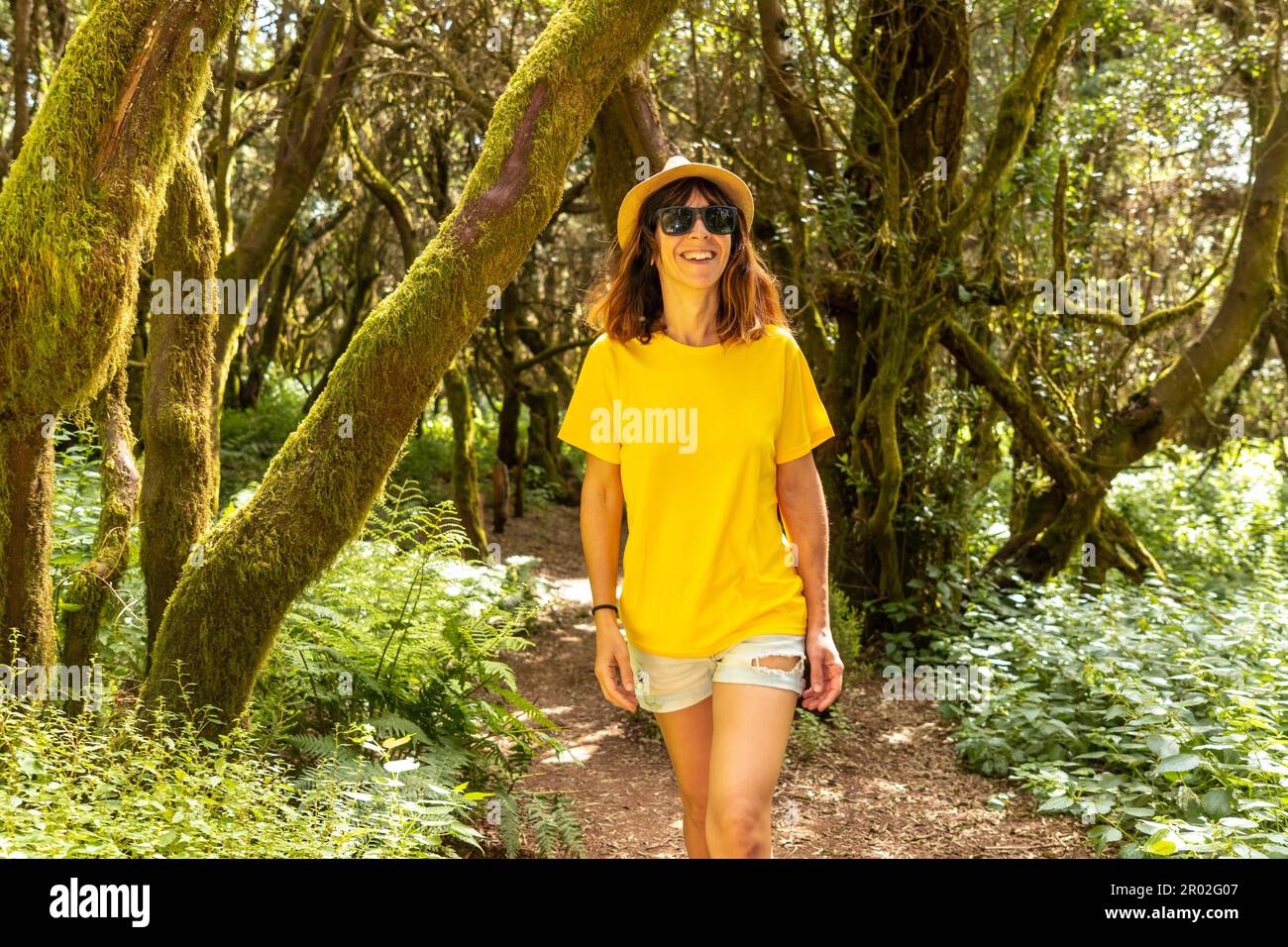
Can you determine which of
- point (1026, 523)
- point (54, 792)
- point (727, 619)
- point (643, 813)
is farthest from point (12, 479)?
point (1026, 523)

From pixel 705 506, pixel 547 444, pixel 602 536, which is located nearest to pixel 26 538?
pixel 602 536

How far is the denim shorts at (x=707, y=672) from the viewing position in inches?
132

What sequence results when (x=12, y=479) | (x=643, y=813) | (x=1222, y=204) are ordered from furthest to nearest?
1. (x=1222, y=204)
2. (x=643, y=813)
3. (x=12, y=479)

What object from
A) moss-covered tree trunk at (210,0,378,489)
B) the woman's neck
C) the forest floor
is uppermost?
moss-covered tree trunk at (210,0,378,489)

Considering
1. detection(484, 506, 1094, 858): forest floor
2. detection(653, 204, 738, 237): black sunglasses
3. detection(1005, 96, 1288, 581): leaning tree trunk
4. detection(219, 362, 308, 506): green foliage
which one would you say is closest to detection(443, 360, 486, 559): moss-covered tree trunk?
detection(219, 362, 308, 506): green foliage

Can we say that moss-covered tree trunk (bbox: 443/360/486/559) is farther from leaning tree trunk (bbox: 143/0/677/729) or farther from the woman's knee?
the woman's knee

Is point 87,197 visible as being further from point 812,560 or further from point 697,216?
point 812,560

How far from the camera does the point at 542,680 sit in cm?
952

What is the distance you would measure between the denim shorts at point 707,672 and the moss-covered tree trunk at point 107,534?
2.94 m

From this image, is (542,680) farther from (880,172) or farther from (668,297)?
(668,297)

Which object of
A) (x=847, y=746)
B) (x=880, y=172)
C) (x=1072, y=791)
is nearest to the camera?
(x=1072, y=791)

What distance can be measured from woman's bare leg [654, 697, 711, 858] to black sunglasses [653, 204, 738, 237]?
146 centimetres

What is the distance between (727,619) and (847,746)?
466cm

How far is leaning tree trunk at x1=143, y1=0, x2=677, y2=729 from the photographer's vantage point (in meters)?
4.61
